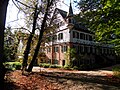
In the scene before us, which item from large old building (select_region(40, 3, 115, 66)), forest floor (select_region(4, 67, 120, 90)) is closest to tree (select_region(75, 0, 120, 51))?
forest floor (select_region(4, 67, 120, 90))

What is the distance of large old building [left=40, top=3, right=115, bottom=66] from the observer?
125ft

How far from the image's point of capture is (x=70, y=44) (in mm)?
37750

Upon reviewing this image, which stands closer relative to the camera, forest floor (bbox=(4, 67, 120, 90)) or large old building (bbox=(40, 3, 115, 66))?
forest floor (bbox=(4, 67, 120, 90))

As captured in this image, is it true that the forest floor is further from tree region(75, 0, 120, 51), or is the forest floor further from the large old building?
the large old building

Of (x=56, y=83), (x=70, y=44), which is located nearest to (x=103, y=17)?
(x=56, y=83)

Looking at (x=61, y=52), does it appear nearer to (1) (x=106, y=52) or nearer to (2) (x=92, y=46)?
(2) (x=92, y=46)

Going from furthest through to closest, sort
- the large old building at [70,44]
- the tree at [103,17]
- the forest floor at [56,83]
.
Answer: the large old building at [70,44], the tree at [103,17], the forest floor at [56,83]

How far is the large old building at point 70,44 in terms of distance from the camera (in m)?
38.2

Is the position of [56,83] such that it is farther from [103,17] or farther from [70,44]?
[70,44]

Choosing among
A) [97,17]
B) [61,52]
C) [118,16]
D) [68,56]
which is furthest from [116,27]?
[61,52]

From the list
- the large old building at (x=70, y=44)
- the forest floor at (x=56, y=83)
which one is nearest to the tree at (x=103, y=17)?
the forest floor at (x=56, y=83)

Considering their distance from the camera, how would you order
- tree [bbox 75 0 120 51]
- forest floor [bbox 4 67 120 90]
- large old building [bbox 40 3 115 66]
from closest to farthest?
forest floor [bbox 4 67 120 90]
tree [bbox 75 0 120 51]
large old building [bbox 40 3 115 66]

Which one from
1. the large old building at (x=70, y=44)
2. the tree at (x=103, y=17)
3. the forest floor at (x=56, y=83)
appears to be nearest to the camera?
the forest floor at (x=56, y=83)

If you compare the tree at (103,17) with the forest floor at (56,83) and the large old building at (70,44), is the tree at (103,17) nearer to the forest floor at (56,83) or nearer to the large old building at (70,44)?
the forest floor at (56,83)
